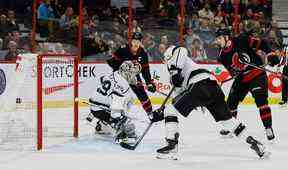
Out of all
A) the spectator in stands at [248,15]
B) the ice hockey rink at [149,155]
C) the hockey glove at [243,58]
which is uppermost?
the spectator in stands at [248,15]

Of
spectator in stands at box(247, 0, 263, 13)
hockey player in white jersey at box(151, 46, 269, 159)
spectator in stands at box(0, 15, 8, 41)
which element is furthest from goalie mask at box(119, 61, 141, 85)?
spectator in stands at box(247, 0, 263, 13)

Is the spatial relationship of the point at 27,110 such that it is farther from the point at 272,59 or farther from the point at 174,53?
the point at 272,59

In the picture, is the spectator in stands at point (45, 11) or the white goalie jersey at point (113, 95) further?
the spectator in stands at point (45, 11)

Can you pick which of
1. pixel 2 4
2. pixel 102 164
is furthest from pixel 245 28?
pixel 102 164

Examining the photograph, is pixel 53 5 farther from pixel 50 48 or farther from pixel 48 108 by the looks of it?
pixel 48 108

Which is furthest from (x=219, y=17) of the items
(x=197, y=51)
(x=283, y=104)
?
(x=283, y=104)

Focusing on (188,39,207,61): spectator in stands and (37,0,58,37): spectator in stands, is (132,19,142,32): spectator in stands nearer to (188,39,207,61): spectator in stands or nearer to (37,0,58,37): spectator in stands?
(188,39,207,61): spectator in stands

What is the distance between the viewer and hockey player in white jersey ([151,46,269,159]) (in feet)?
17.4

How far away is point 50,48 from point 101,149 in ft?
16.0

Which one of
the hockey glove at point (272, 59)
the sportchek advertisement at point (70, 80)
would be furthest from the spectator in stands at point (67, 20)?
the hockey glove at point (272, 59)

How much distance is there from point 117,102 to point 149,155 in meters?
0.68

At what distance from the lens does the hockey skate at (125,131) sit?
6.18m

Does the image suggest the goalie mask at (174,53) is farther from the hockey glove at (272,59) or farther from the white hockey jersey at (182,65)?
the hockey glove at (272,59)

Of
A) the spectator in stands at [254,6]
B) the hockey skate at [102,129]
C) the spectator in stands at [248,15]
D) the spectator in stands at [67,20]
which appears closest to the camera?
the hockey skate at [102,129]
